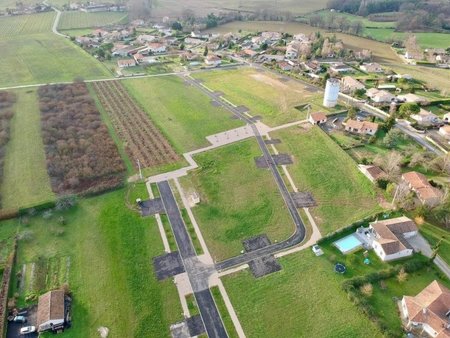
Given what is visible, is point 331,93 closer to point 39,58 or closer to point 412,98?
point 412,98

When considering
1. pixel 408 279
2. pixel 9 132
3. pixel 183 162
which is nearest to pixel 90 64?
pixel 9 132

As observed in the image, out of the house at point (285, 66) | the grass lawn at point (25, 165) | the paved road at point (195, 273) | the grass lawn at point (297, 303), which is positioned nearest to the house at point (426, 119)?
the house at point (285, 66)

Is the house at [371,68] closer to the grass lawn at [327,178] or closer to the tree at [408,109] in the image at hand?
the tree at [408,109]

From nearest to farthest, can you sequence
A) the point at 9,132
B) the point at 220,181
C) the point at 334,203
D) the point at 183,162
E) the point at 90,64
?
the point at 334,203 < the point at 220,181 < the point at 183,162 < the point at 9,132 < the point at 90,64

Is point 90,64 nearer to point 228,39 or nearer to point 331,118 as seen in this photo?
point 228,39

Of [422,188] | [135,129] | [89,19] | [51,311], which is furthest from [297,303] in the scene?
[89,19]

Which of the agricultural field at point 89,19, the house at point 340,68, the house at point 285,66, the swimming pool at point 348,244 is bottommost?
the swimming pool at point 348,244

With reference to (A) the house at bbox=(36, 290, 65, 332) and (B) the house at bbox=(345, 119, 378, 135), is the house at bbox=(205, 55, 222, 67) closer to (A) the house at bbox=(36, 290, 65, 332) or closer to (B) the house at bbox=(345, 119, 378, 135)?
(B) the house at bbox=(345, 119, 378, 135)
